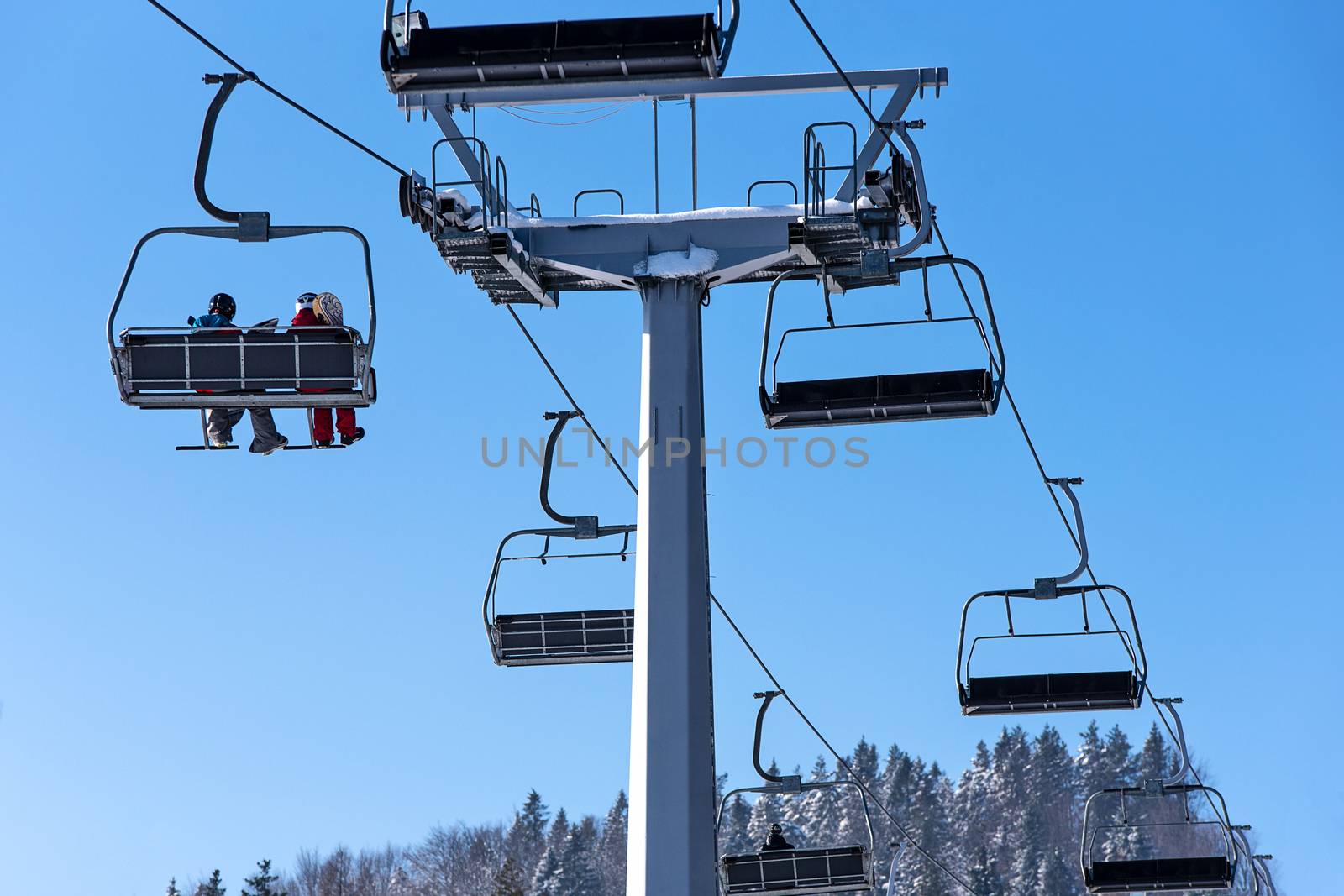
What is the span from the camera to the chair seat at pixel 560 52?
31.5 ft

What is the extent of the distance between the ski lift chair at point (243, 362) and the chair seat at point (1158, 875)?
45.4 ft

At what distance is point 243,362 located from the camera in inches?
343

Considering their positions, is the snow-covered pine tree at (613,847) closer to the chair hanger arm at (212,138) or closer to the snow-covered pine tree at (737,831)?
the snow-covered pine tree at (737,831)

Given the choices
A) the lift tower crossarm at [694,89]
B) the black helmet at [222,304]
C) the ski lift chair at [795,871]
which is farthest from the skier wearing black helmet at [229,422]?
the ski lift chair at [795,871]

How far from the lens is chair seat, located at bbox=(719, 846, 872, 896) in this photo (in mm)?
16797

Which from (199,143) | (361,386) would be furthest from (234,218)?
(361,386)

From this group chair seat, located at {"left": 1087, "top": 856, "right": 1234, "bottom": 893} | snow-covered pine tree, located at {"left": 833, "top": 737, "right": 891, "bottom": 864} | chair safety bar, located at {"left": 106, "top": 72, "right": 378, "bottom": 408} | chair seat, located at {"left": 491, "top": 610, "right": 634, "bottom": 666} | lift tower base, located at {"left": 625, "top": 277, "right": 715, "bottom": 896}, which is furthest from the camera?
snow-covered pine tree, located at {"left": 833, "top": 737, "right": 891, "bottom": 864}

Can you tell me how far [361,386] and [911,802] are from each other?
82.8 m

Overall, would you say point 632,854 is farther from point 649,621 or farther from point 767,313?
point 767,313

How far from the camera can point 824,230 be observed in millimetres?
12523

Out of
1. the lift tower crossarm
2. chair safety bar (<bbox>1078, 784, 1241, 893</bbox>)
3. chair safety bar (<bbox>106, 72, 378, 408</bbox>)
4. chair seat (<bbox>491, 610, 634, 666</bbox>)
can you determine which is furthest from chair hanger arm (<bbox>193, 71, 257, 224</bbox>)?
chair safety bar (<bbox>1078, 784, 1241, 893</bbox>)

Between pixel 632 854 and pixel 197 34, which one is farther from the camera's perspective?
pixel 632 854

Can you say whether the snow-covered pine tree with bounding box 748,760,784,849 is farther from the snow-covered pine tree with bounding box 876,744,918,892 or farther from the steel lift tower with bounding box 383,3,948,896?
the steel lift tower with bounding box 383,3,948,896

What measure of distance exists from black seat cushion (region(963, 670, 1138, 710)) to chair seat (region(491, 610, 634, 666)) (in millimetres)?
3132
